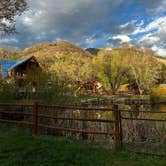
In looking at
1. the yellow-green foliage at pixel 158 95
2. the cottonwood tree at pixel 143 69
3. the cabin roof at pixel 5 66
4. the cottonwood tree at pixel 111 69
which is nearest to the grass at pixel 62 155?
the cabin roof at pixel 5 66

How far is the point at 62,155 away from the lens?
7.77 meters

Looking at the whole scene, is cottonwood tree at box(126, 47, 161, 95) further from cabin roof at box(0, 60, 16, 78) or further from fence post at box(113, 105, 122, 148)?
fence post at box(113, 105, 122, 148)

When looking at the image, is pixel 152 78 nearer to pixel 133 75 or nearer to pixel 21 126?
pixel 133 75

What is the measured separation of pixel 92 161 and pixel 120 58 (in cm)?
5776

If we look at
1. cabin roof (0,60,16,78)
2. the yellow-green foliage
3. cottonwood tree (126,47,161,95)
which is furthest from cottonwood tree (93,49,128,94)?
cabin roof (0,60,16,78)

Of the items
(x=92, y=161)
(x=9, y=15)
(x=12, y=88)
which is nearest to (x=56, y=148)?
(x=92, y=161)

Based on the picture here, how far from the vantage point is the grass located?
7203 millimetres

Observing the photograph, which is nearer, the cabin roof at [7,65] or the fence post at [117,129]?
the fence post at [117,129]

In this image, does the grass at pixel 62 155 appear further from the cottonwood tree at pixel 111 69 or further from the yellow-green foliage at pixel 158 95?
the cottonwood tree at pixel 111 69

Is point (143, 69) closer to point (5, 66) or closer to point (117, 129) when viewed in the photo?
point (5, 66)

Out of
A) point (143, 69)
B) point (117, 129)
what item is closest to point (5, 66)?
point (143, 69)

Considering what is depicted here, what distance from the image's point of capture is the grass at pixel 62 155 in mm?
7203

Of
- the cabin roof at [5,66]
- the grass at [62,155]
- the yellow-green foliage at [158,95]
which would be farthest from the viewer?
the yellow-green foliage at [158,95]

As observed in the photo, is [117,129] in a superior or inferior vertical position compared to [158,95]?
inferior
